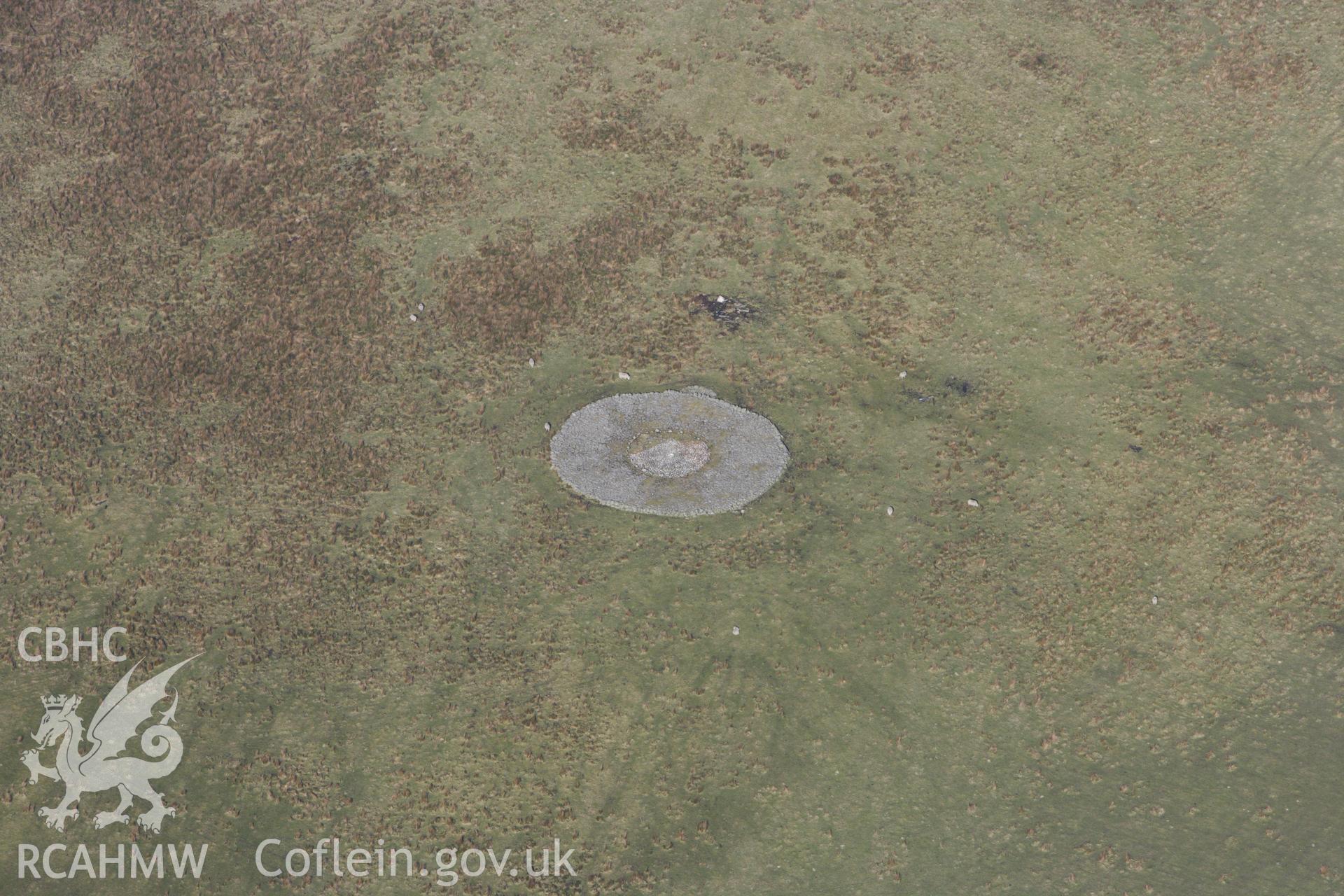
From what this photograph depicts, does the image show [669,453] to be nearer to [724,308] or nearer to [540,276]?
[724,308]

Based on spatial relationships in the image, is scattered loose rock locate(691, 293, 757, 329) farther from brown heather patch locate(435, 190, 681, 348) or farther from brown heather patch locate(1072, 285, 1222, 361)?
brown heather patch locate(1072, 285, 1222, 361)

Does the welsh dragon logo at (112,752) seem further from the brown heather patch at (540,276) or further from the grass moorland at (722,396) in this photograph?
the brown heather patch at (540,276)

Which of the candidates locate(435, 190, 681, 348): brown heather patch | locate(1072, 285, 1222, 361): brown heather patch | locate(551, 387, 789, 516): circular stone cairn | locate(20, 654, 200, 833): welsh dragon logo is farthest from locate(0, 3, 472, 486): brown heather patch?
locate(1072, 285, 1222, 361): brown heather patch

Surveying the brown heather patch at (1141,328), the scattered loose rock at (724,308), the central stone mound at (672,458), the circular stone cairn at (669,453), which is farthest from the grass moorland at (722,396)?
the central stone mound at (672,458)

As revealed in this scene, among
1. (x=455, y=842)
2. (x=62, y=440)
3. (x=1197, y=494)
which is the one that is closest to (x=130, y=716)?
(x=455, y=842)

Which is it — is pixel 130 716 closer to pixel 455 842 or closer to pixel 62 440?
pixel 455 842
